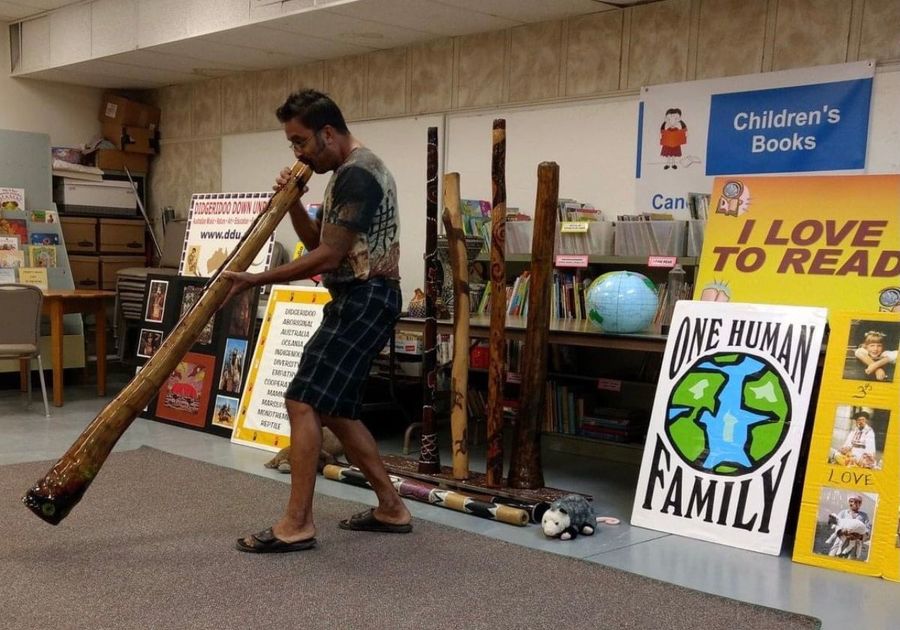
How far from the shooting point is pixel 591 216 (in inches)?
194

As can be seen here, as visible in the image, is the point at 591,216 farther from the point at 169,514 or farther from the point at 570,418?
the point at 169,514

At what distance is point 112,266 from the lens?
7.83 m

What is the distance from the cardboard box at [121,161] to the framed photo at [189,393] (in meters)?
3.01

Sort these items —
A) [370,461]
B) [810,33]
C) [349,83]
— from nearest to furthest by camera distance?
[370,461] < [810,33] < [349,83]

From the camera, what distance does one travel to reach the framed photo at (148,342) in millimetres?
5855

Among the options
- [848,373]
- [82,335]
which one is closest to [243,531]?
[848,373]

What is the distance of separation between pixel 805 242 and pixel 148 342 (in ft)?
13.4

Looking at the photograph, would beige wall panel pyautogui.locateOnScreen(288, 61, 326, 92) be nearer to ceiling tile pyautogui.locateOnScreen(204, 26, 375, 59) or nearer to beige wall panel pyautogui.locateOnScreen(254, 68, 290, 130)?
beige wall panel pyautogui.locateOnScreen(254, 68, 290, 130)

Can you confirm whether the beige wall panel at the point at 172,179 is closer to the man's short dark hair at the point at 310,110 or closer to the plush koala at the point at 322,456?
the plush koala at the point at 322,456

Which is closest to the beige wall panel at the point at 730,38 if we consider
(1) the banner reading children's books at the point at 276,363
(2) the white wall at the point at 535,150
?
(2) the white wall at the point at 535,150

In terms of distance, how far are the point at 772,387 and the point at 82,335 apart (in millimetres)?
5315

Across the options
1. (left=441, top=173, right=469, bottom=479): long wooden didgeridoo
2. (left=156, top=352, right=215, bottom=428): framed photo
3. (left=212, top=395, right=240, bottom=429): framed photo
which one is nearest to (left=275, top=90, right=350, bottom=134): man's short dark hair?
Result: (left=441, top=173, right=469, bottom=479): long wooden didgeridoo

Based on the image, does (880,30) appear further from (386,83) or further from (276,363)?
(276,363)

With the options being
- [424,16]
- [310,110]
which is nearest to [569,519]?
[310,110]
